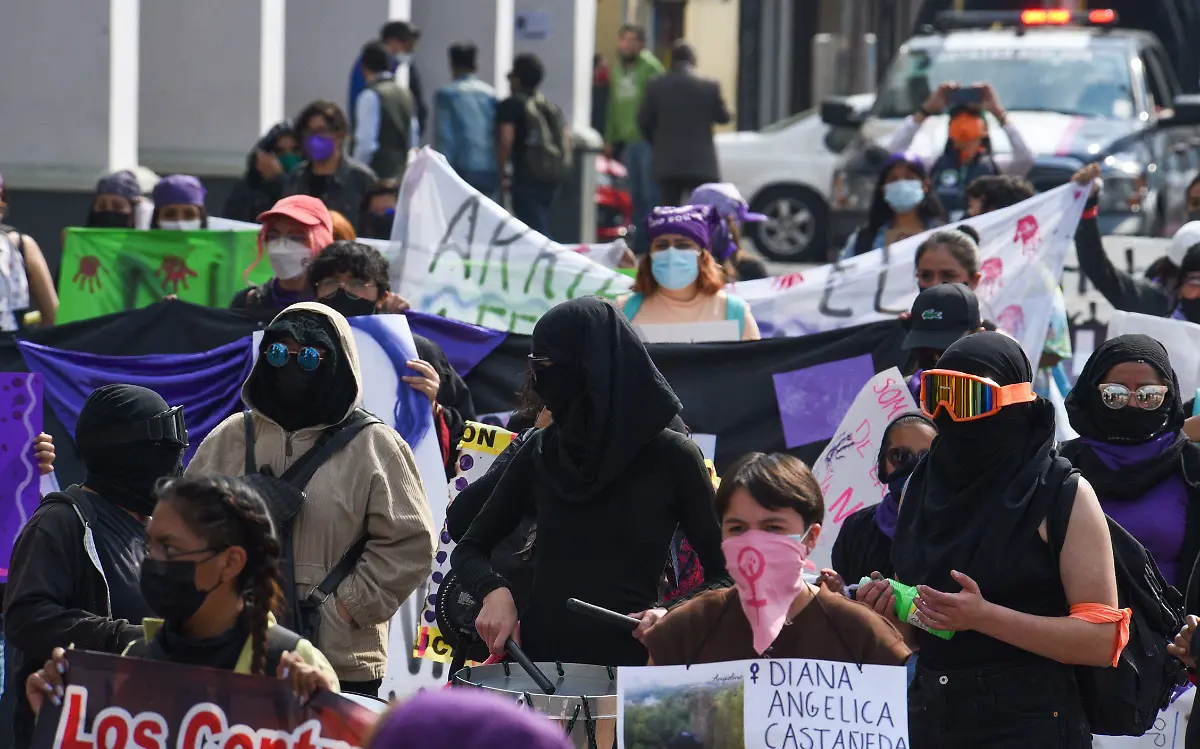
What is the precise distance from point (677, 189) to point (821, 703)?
1356cm

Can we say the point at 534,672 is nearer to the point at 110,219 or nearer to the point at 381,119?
the point at 110,219

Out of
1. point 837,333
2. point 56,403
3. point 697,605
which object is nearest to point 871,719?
point 697,605

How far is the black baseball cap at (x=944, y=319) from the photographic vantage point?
680cm

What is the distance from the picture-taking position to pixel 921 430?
19.6ft

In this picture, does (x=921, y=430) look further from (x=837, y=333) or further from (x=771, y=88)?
(x=771, y=88)

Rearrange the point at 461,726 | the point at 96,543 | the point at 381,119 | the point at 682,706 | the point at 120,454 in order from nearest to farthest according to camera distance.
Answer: the point at 461,726 → the point at 682,706 → the point at 96,543 → the point at 120,454 → the point at 381,119

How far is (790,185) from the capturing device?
65.4 feet

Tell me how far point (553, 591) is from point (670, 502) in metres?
0.34

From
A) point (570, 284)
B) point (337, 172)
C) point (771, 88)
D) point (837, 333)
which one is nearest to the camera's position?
point (837, 333)

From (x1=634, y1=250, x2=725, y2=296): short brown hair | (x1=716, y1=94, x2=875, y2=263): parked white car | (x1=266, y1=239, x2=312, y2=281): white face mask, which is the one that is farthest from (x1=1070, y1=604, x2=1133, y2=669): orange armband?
(x1=716, y1=94, x2=875, y2=263): parked white car

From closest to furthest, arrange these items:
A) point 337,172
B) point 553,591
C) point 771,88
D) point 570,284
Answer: point 553,591 < point 570,284 < point 337,172 < point 771,88

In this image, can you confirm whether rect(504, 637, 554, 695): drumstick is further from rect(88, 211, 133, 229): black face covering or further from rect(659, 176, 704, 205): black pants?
rect(659, 176, 704, 205): black pants

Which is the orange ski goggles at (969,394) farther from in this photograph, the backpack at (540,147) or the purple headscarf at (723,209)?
the backpack at (540,147)

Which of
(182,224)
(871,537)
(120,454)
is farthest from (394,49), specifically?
(120,454)
